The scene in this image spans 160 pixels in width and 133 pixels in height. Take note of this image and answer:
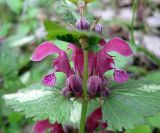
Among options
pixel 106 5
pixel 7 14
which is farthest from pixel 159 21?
pixel 7 14

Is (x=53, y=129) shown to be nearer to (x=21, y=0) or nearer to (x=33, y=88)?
(x=33, y=88)

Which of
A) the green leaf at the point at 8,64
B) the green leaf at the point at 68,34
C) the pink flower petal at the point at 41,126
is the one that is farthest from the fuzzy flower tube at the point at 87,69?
the green leaf at the point at 8,64

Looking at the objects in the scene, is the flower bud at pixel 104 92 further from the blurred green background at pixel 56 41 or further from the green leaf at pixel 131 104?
the blurred green background at pixel 56 41

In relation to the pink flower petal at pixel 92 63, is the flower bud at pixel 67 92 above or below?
below

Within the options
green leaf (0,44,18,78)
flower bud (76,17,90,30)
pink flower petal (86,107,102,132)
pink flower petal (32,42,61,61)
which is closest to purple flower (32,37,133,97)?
pink flower petal (32,42,61,61)

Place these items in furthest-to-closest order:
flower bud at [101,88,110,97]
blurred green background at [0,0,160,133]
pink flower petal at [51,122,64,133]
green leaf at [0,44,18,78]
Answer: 1. green leaf at [0,44,18,78]
2. blurred green background at [0,0,160,133]
3. pink flower petal at [51,122,64,133]
4. flower bud at [101,88,110,97]

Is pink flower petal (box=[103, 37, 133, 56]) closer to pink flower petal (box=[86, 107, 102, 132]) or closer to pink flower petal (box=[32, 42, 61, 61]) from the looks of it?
pink flower petal (box=[32, 42, 61, 61])
